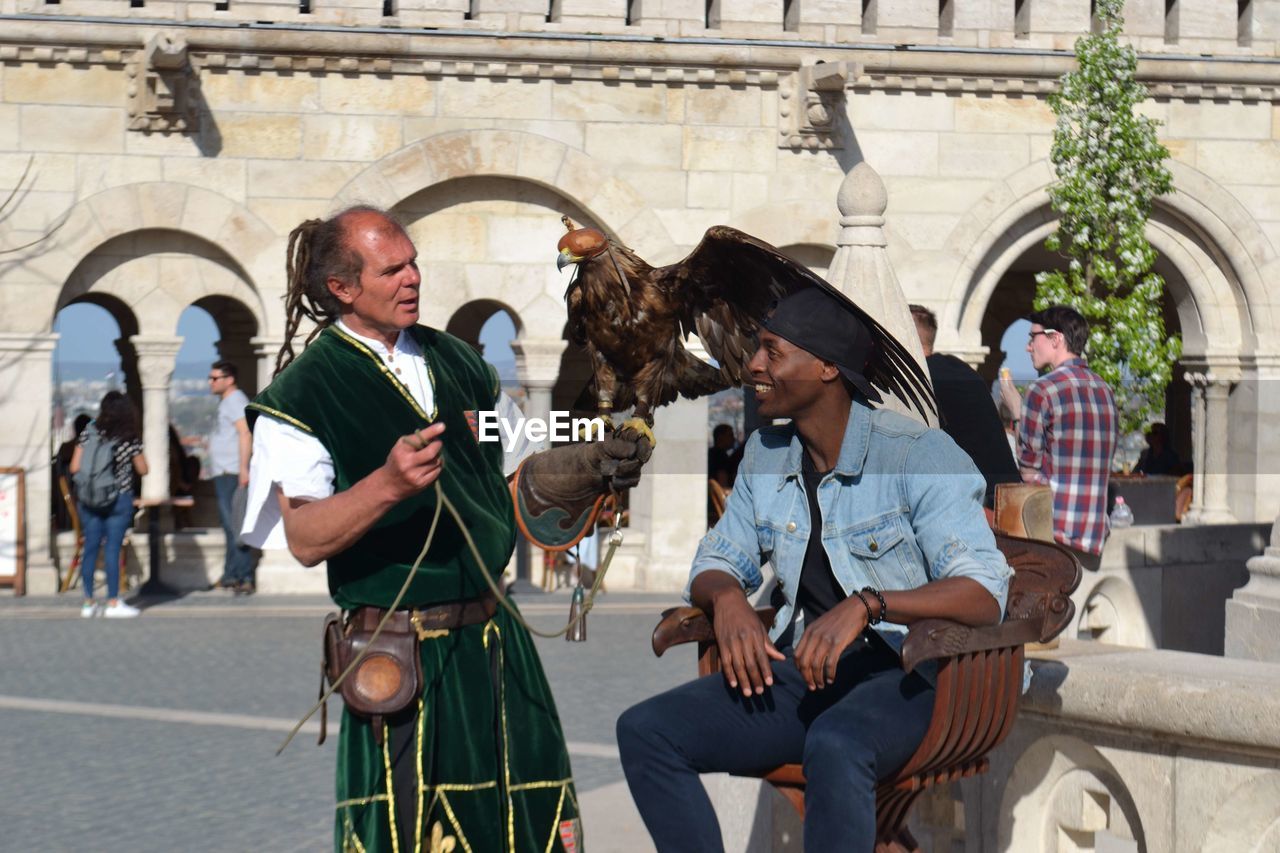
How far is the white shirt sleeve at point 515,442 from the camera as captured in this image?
3873 millimetres

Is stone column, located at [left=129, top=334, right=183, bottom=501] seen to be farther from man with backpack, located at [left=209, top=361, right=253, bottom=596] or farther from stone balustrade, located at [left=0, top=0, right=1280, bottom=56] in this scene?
stone balustrade, located at [left=0, top=0, right=1280, bottom=56]

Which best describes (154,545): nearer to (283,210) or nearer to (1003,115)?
(283,210)

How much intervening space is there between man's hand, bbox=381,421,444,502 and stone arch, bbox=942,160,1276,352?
38.8 ft

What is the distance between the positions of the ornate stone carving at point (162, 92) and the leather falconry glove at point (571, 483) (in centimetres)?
1017

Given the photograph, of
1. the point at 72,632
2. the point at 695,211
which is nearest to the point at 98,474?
the point at 72,632

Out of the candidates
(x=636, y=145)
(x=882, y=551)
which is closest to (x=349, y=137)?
(x=636, y=145)

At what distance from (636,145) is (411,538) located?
1108 cm

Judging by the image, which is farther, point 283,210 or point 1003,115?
point 1003,115

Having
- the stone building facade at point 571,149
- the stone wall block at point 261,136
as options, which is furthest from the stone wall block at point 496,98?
the stone wall block at point 261,136

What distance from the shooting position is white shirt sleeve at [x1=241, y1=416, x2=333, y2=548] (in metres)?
3.44

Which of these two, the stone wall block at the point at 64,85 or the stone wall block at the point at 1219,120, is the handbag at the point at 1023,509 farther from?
the stone wall block at the point at 1219,120

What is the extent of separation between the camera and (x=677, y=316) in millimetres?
3607

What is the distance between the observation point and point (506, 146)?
14.1m

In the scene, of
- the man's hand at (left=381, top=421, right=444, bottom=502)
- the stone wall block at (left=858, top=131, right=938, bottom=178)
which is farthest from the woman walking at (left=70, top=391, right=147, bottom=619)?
the man's hand at (left=381, top=421, right=444, bottom=502)
